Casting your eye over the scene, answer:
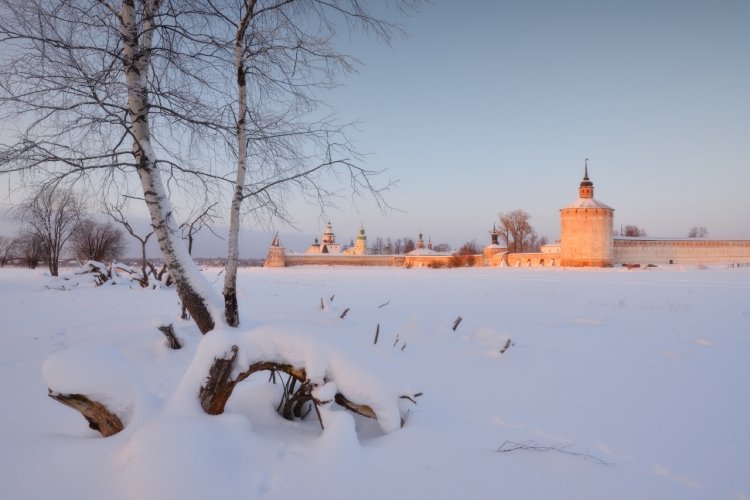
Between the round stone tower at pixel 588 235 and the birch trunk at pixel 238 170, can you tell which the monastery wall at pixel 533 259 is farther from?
the birch trunk at pixel 238 170

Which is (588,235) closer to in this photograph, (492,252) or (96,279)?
(492,252)

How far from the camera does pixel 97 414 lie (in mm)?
2043

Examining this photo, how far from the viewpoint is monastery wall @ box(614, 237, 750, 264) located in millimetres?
49375

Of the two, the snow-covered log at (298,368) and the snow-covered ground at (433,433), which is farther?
the snow-covered log at (298,368)

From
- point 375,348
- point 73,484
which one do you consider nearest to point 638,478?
point 73,484

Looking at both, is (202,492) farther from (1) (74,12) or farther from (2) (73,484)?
(1) (74,12)

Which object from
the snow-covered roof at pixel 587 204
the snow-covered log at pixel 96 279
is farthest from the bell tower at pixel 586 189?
the snow-covered log at pixel 96 279

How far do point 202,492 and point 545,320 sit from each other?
330 inches

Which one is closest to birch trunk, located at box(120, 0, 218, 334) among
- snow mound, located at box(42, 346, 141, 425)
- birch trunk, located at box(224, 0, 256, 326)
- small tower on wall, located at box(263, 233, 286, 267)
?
birch trunk, located at box(224, 0, 256, 326)

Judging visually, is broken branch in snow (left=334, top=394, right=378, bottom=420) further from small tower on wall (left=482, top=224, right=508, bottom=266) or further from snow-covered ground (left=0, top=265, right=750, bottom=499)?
small tower on wall (left=482, top=224, right=508, bottom=266)

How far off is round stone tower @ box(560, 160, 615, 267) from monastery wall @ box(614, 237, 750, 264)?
3.91 m

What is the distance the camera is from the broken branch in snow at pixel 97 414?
6.46 feet

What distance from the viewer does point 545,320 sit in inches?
341

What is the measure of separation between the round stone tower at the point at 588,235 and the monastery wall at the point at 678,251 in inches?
154
